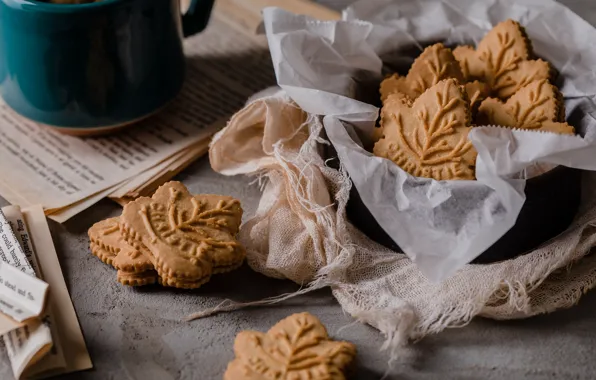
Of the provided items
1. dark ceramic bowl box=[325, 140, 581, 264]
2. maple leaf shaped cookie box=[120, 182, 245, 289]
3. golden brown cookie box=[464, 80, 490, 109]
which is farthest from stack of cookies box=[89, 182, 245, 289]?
golden brown cookie box=[464, 80, 490, 109]

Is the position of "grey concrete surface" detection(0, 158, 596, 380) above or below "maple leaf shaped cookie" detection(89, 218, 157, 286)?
below

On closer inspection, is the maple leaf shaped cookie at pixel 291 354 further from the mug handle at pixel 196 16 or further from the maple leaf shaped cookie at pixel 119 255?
the mug handle at pixel 196 16

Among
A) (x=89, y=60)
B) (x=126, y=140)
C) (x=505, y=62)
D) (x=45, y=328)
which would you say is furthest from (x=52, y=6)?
(x=505, y=62)

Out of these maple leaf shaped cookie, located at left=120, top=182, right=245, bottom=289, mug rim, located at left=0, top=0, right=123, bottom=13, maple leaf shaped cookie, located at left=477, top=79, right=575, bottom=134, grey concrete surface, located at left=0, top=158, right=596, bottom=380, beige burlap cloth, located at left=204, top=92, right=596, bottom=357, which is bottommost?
grey concrete surface, located at left=0, top=158, right=596, bottom=380

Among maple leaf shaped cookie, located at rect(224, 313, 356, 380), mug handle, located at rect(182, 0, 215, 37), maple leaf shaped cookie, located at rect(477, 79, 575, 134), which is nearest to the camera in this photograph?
maple leaf shaped cookie, located at rect(224, 313, 356, 380)

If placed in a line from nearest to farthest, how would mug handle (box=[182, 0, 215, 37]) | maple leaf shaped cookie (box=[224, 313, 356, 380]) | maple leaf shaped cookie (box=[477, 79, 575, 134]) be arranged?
maple leaf shaped cookie (box=[224, 313, 356, 380]) < maple leaf shaped cookie (box=[477, 79, 575, 134]) < mug handle (box=[182, 0, 215, 37])

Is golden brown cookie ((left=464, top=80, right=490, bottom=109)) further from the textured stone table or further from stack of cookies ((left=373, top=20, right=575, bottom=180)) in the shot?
the textured stone table
